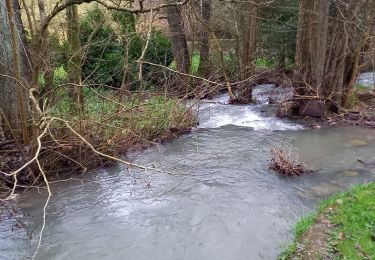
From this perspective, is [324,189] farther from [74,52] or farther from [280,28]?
[280,28]

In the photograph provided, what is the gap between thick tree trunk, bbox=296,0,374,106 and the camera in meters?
12.7

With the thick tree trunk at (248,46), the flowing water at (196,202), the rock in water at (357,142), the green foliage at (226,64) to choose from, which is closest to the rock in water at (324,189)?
the flowing water at (196,202)

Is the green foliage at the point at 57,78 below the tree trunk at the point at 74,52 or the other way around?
below

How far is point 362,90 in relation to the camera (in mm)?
15453

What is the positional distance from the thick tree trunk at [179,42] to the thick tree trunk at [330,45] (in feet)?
14.9

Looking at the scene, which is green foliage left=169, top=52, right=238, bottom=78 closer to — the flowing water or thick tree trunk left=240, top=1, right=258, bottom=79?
thick tree trunk left=240, top=1, right=258, bottom=79

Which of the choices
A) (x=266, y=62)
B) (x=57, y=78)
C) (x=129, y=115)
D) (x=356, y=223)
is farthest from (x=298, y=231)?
(x=266, y=62)

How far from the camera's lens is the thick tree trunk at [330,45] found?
12.7 metres

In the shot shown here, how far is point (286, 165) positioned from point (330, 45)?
588 cm

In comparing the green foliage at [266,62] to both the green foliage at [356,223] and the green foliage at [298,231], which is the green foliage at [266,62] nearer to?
the green foliage at [356,223]

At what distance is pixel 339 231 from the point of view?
19.7ft

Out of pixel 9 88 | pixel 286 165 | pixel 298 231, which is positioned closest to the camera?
pixel 298 231

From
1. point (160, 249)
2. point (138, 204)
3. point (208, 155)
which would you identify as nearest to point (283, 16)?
point (208, 155)

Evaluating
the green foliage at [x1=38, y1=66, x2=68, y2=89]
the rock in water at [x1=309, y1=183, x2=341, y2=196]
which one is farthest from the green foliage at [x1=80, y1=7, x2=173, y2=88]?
the rock in water at [x1=309, y1=183, x2=341, y2=196]
